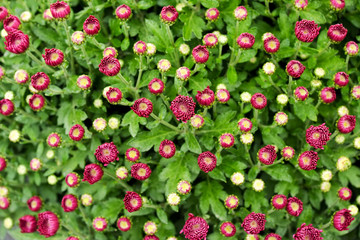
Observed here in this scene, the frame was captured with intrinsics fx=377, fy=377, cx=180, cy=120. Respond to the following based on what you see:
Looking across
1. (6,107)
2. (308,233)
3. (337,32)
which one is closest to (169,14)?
(337,32)

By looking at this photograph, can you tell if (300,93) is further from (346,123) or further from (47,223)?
(47,223)

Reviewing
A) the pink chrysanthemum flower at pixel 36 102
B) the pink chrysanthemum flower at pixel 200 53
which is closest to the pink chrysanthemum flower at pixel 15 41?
the pink chrysanthemum flower at pixel 36 102

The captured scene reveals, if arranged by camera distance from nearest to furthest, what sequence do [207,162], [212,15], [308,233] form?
[308,233]
[207,162]
[212,15]

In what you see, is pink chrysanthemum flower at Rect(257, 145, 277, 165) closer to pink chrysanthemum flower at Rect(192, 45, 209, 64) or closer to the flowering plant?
the flowering plant

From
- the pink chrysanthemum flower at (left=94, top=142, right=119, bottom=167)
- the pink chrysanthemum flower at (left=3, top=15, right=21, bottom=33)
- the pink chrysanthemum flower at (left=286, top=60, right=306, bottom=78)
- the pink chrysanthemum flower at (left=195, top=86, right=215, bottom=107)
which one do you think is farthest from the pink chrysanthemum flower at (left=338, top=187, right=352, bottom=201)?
the pink chrysanthemum flower at (left=3, top=15, right=21, bottom=33)

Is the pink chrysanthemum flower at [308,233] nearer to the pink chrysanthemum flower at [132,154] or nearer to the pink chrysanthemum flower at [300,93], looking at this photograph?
the pink chrysanthemum flower at [300,93]

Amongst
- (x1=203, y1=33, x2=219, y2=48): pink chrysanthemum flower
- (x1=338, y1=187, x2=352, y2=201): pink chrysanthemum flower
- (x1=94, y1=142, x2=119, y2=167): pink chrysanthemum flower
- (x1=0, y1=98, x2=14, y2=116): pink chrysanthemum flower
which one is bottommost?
(x1=338, y1=187, x2=352, y2=201): pink chrysanthemum flower
